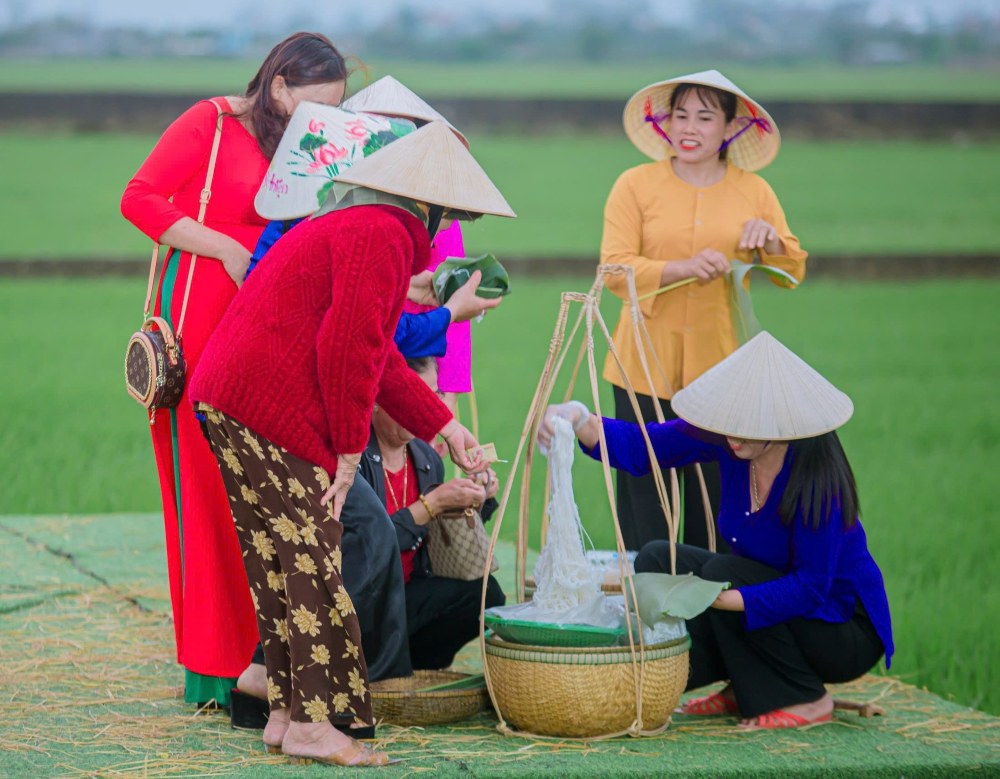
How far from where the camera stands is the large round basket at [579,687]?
10.1 feet

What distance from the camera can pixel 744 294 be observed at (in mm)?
3781

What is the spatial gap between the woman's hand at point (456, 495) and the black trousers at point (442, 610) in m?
0.23

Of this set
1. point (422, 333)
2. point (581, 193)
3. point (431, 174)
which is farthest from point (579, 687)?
point (581, 193)

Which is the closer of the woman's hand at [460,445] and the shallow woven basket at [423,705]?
the woman's hand at [460,445]

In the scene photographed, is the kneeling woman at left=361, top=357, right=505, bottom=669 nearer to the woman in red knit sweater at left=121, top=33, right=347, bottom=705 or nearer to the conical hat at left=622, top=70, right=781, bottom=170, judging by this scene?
the woman in red knit sweater at left=121, top=33, right=347, bottom=705

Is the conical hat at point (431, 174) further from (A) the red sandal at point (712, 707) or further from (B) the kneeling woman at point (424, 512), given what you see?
(A) the red sandal at point (712, 707)

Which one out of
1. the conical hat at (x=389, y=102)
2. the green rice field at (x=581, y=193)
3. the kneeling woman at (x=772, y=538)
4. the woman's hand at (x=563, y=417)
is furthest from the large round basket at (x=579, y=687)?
the green rice field at (x=581, y=193)

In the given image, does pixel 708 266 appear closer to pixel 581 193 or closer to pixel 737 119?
pixel 737 119

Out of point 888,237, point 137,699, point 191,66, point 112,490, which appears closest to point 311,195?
point 137,699

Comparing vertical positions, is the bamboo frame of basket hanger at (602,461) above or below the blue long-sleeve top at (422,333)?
below

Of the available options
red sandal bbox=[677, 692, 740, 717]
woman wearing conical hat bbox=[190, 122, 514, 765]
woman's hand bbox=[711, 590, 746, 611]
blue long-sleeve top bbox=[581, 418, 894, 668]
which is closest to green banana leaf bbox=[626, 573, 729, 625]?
woman's hand bbox=[711, 590, 746, 611]

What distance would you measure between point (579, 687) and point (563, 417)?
2.01 ft


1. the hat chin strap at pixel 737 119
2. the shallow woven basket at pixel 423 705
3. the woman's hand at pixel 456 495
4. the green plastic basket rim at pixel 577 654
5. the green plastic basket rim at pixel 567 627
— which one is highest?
the hat chin strap at pixel 737 119

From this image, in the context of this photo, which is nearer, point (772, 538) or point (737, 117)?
point (772, 538)
